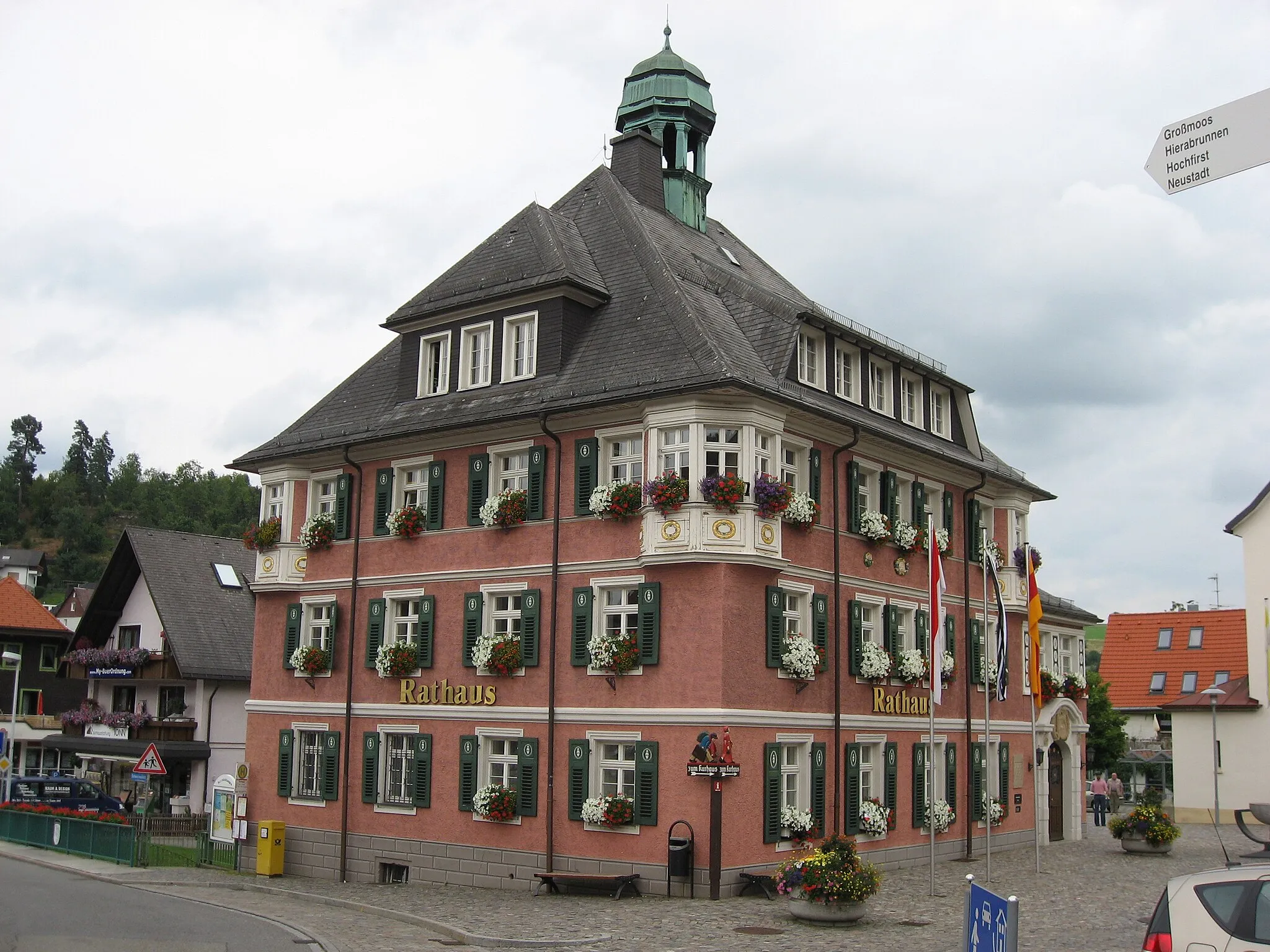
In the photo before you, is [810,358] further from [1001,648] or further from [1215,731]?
[1215,731]

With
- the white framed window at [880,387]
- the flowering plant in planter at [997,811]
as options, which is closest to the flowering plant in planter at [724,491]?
the white framed window at [880,387]

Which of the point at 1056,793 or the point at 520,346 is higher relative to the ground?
the point at 520,346

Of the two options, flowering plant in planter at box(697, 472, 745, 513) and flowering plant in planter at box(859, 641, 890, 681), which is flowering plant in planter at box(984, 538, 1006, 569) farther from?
flowering plant in planter at box(697, 472, 745, 513)

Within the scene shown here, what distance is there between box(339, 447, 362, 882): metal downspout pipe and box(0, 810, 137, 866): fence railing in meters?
7.35

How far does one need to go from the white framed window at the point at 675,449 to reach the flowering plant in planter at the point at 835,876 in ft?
23.7

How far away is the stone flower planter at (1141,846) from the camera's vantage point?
31.9m

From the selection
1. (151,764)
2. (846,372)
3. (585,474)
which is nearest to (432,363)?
(585,474)

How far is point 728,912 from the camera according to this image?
21047mm

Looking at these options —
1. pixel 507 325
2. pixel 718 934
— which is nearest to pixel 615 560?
pixel 507 325

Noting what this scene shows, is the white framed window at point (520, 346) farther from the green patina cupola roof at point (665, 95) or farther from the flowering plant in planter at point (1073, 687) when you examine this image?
the flowering plant in planter at point (1073, 687)

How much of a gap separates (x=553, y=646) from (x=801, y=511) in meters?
5.60

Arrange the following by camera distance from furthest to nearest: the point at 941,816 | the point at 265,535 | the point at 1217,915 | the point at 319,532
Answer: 1. the point at 265,535
2. the point at 319,532
3. the point at 941,816
4. the point at 1217,915

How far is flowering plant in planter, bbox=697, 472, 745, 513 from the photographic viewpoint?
23188 mm

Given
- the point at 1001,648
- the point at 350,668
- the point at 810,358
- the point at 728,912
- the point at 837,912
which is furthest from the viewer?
the point at 350,668
